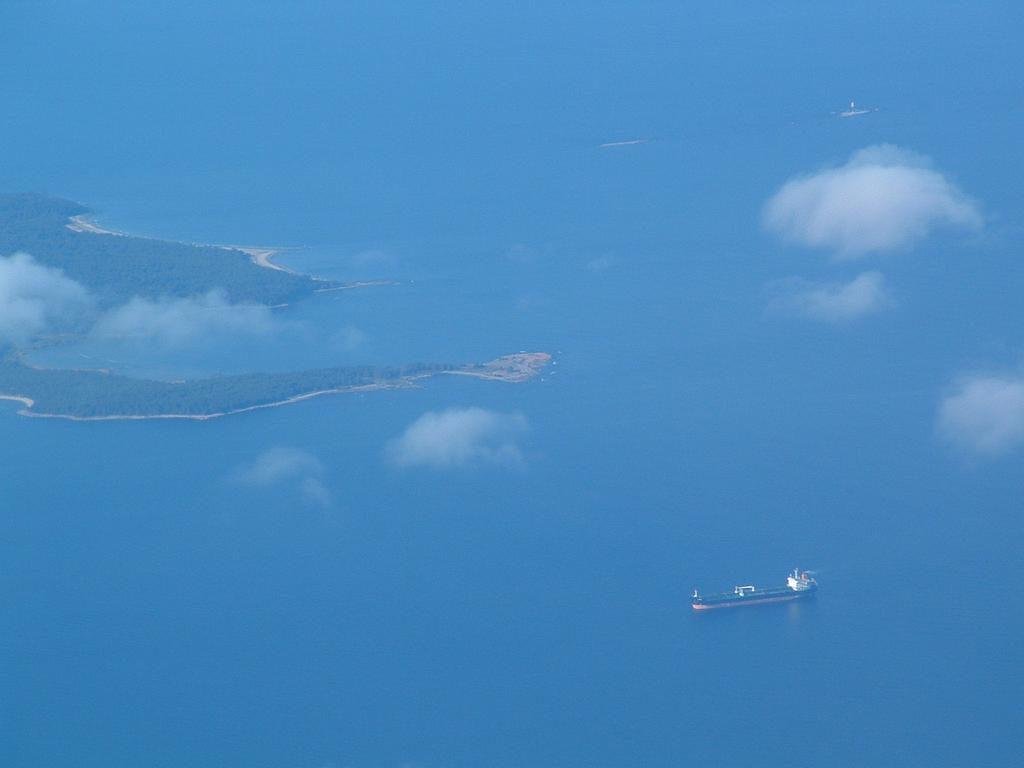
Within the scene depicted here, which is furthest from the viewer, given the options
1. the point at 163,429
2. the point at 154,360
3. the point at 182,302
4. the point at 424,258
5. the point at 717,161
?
the point at 717,161

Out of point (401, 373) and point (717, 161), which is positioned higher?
point (717, 161)

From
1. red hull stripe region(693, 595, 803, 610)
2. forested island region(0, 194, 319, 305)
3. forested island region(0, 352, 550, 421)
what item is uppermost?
forested island region(0, 194, 319, 305)

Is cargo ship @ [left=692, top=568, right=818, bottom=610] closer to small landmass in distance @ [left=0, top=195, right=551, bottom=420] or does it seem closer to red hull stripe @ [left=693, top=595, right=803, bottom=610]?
red hull stripe @ [left=693, top=595, right=803, bottom=610]

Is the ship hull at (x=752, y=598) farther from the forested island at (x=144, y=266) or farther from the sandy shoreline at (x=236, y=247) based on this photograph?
the sandy shoreline at (x=236, y=247)

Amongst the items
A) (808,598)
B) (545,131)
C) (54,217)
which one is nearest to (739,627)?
(808,598)

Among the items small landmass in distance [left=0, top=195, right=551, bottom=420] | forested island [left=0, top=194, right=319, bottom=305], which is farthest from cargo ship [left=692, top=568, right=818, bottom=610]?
forested island [left=0, top=194, right=319, bottom=305]

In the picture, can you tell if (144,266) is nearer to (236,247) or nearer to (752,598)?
(236,247)

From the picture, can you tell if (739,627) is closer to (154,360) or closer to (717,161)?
(154,360)

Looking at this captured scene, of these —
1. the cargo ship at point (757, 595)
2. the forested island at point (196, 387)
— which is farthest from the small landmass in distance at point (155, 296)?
the cargo ship at point (757, 595)

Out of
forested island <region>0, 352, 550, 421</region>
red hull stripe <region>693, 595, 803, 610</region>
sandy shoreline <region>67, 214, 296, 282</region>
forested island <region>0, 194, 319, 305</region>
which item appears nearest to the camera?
red hull stripe <region>693, 595, 803, 610</region>
